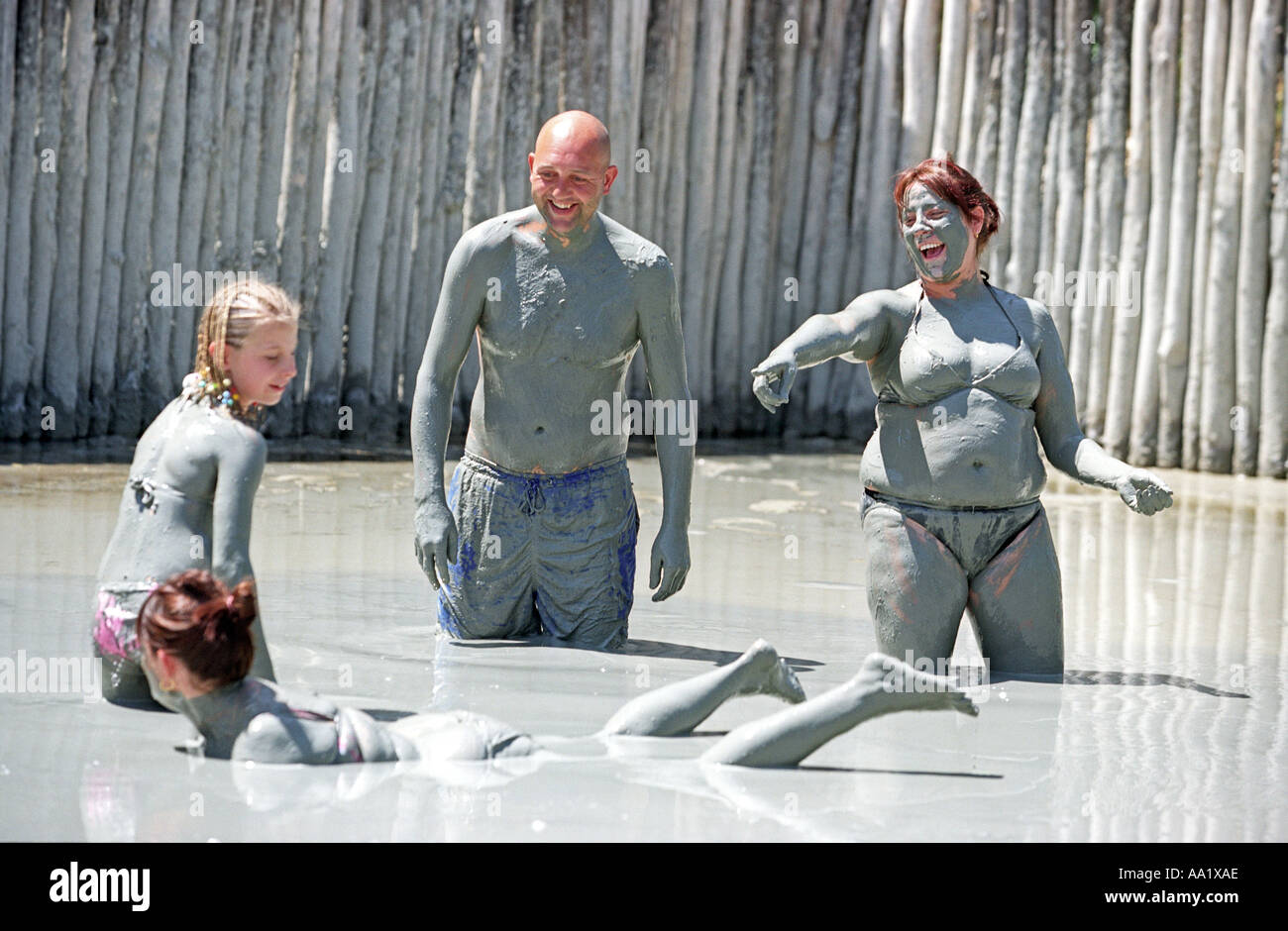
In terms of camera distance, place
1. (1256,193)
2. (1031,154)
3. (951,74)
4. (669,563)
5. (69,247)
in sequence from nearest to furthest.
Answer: (669,563), (69,247), (1256,193), (1031,154), (951,74)

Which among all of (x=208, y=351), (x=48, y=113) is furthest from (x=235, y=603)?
(x=48, y=113)

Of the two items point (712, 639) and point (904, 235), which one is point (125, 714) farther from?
point (904, 235)

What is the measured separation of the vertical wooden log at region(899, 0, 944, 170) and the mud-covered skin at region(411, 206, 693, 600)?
5.43 m

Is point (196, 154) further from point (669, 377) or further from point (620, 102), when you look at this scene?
point (669, 377)

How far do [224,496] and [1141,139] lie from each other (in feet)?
22.8

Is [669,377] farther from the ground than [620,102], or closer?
closer

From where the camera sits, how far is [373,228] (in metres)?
9.65

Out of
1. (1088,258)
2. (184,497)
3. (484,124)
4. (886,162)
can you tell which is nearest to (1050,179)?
(1088,258)

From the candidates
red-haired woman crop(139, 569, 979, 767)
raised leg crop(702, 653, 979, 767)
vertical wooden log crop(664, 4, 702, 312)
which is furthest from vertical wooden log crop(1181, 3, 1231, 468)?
raised leg crop(702, 653, 979, 767)

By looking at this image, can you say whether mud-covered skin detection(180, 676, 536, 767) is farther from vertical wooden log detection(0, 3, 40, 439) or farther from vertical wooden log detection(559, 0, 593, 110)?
vertical wooden log detection(559, 0, 593, 110)

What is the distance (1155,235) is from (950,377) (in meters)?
5.21

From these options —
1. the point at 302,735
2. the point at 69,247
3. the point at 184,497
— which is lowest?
the point at 302,735

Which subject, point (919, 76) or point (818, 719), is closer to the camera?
point (818, 719)

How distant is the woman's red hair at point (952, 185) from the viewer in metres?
4.99
